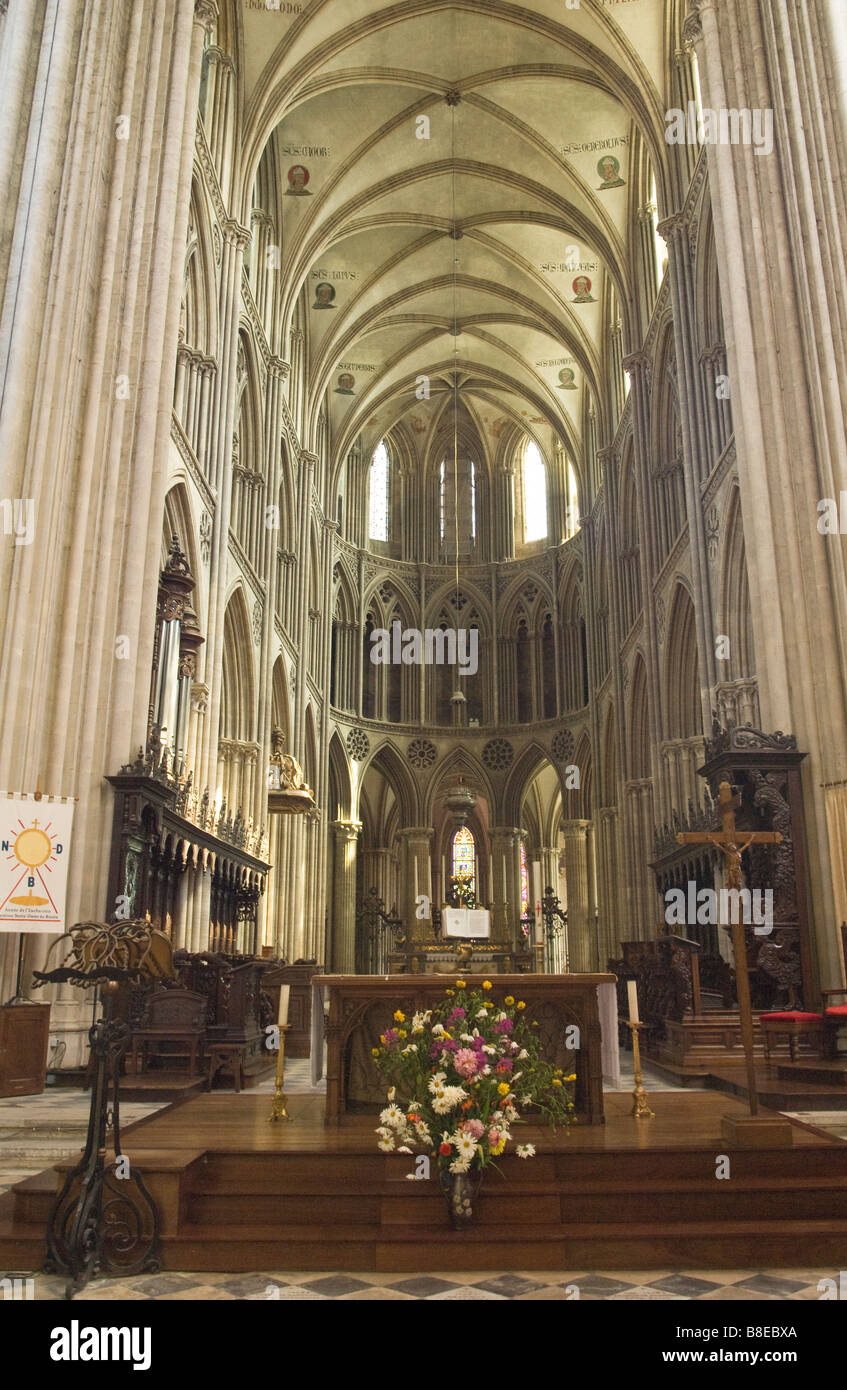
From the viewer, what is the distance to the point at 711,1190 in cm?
612

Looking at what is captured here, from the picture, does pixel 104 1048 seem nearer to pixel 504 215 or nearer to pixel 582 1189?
pixel 582 1189

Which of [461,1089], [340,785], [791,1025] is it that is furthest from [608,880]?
[461,1089]

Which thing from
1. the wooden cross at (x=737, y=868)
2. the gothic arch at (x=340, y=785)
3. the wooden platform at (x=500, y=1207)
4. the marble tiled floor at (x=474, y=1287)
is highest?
the gothic arch at (x=340, y=785)

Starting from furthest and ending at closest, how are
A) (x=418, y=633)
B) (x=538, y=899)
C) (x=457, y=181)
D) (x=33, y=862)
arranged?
(x=538, y=899), (x=418, y=633), (x=457, y=181), (x=33, y=862)

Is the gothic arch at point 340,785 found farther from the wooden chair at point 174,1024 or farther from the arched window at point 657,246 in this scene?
the wooden chair at point 174,1024

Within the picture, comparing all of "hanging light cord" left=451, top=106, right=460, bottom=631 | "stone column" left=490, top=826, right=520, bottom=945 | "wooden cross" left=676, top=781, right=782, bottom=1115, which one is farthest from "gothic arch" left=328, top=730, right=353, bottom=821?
"wooden cross" left=676, top=781, right=782, bottom=1115

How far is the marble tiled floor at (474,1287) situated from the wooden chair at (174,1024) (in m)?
5.80

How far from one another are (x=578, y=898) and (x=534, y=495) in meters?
14.1

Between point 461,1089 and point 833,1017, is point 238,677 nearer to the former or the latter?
point 833,1017

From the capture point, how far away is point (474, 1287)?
5.10m

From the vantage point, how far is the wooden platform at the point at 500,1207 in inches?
220

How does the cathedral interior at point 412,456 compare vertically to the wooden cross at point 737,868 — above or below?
above

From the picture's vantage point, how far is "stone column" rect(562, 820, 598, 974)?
3234 centimetres

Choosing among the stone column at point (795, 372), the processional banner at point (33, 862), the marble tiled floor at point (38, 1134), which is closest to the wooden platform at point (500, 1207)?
the marble tiled floor at point (38, 1134)
